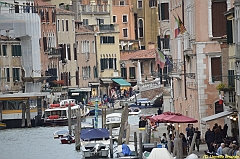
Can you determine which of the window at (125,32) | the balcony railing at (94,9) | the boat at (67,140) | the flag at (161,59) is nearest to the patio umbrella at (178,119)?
the flag at (161,59)

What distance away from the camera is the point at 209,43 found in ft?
147

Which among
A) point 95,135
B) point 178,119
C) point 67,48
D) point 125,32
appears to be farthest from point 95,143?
point 125,32

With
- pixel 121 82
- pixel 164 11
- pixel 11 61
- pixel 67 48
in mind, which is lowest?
pixel 121 82

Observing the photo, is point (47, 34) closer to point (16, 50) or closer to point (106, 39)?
point (16, 50)

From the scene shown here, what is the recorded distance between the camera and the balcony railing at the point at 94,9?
105m

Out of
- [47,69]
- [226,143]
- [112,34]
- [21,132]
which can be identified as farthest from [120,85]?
[226,143]

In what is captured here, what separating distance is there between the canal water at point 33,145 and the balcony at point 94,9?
36.6 m

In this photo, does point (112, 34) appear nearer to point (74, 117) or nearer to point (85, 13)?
point (85, 13)

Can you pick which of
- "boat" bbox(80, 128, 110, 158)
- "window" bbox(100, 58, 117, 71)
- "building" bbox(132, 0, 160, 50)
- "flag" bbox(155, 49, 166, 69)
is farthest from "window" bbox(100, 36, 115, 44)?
"boat" bbox(80, 128, 110, 158)

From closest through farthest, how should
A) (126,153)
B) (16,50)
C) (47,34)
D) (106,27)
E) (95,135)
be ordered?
(126,153) < (95,135) < (16,50) < (47,34) < (106,27)

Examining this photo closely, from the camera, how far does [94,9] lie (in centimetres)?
10600

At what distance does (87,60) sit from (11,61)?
70.7ft

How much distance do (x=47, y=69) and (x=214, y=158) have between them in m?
59.4

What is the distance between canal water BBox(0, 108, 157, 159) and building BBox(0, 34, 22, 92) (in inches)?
393
